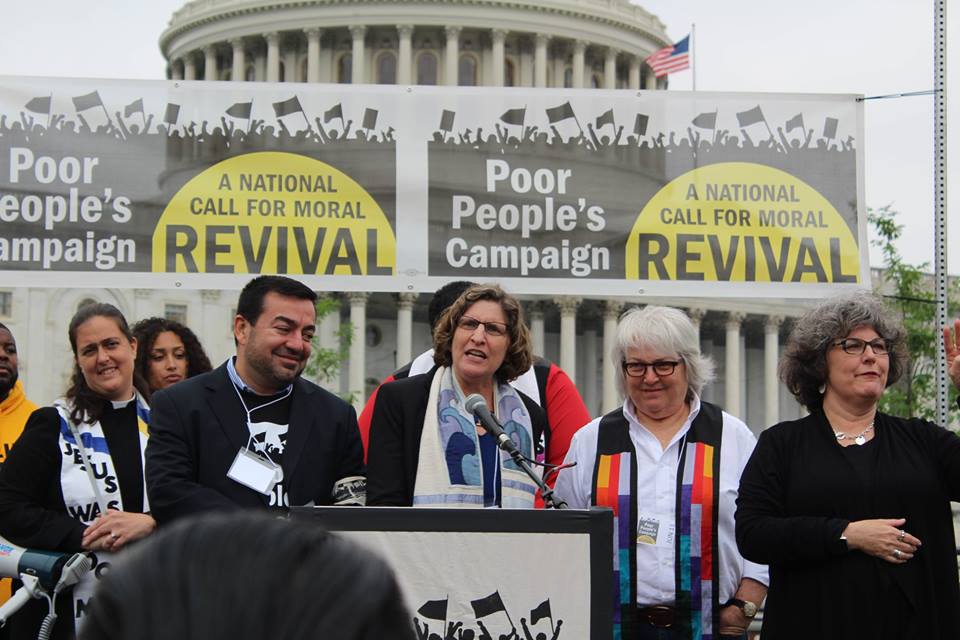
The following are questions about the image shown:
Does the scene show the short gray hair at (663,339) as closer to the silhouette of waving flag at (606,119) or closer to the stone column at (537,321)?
the silhouette of waving flag at (606,119)

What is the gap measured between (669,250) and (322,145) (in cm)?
209

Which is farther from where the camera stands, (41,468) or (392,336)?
(392,336)

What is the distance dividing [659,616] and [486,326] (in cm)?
137

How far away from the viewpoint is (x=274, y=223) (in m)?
6.74

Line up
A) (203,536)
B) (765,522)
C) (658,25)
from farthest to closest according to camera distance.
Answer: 1. (658,25)
2. (765,522)
3. (203,536)

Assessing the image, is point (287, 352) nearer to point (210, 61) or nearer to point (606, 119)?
point (606, 119)

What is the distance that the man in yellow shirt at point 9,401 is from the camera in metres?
6.13

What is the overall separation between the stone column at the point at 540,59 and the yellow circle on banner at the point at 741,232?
8663 centimetres

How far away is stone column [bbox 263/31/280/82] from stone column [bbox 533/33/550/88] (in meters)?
19.9

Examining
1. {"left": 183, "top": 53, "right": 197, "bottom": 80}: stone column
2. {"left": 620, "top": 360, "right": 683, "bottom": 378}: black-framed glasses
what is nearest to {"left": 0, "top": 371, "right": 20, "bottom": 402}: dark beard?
{"left": 620, "top": 360, "right": 683, "bottom": 378}: black-framed glasses

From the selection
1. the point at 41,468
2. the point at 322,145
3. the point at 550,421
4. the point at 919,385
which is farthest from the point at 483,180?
the point at 919,385

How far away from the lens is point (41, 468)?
5059 millimetres

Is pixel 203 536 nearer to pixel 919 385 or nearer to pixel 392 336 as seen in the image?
pixel 919 385

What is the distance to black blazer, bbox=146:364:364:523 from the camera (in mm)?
4547
